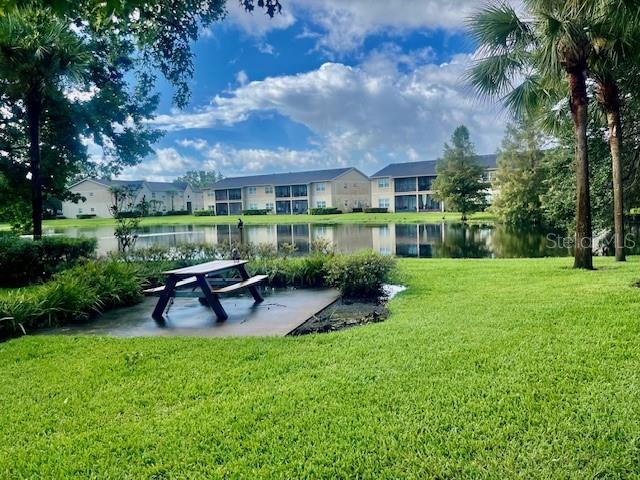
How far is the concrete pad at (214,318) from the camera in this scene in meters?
6.15

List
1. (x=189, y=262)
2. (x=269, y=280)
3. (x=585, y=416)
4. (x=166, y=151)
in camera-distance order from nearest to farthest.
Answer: (x=585, y=416)
(x=269, y=280)
(x=189, y=262)
(x=166, y=151)

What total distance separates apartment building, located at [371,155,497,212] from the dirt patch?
52.1 metres

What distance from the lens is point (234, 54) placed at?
11062mm

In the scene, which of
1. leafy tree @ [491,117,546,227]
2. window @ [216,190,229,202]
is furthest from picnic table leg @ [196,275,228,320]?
window @ [216,190,229,202]

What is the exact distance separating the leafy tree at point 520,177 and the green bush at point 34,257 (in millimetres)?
31330

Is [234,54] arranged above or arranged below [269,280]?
above

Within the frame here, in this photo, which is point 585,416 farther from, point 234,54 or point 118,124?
point 118,124

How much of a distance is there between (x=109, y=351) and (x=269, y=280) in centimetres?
477

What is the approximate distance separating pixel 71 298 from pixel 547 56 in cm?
977

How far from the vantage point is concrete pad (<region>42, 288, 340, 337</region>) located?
615cm

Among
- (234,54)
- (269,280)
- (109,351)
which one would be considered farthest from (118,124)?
(109,351)

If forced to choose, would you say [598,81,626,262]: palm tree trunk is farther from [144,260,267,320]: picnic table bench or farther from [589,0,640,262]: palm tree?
[144,260,267,320]: picnic table bench

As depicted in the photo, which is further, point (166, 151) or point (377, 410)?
point (166, 151)

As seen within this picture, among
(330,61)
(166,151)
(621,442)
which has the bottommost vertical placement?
(621,442)
